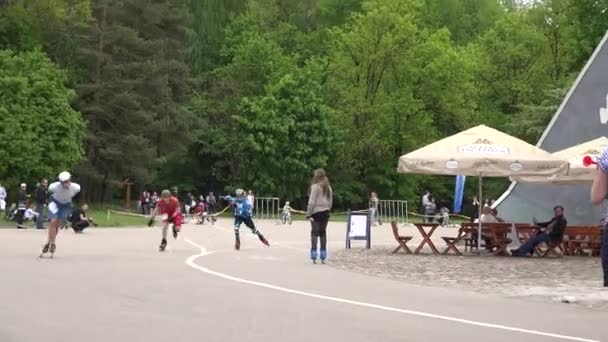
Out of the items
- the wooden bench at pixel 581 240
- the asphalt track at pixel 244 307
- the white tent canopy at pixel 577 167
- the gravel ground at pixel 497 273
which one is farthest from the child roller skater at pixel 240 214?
the wooden bench at pixel 581 240

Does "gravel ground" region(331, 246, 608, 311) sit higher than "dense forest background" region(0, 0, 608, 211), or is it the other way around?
"dense forest background" region(0, 0, 608, 211)

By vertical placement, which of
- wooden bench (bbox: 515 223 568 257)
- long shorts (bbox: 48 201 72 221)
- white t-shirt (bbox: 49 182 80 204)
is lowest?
wooden bench (bbox: 515 223 568 257)

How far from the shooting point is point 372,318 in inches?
431

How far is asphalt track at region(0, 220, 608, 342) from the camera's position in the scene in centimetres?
964

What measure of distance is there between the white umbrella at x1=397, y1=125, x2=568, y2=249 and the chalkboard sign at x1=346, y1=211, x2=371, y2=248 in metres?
3.72

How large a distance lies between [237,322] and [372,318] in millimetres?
1641

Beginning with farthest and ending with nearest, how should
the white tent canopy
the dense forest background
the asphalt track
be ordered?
1. the dense forest background
2. the white tent canopy
3. the asphalt track

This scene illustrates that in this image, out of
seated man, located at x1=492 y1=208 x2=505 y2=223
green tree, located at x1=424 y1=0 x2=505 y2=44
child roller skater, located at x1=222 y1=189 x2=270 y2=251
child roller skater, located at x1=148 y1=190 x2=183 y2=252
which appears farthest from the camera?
green tree, located at x1=424 y1=0 x2=505 y2=44

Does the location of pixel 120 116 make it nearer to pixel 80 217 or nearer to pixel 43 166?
pixel 43 166

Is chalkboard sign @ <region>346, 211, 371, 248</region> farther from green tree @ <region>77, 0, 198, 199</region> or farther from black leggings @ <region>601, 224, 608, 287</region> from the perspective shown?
green tree @ <region>77, 0, 198, 199</region>

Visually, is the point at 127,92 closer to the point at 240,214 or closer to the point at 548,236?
the point at 240,214

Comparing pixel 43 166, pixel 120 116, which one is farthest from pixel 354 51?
pixel 43 166

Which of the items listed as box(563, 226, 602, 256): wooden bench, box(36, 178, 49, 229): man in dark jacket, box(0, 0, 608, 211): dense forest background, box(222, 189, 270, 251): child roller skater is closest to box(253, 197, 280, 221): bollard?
box(0, 0, 608, 211): dense forest background

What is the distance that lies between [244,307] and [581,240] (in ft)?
47.9
